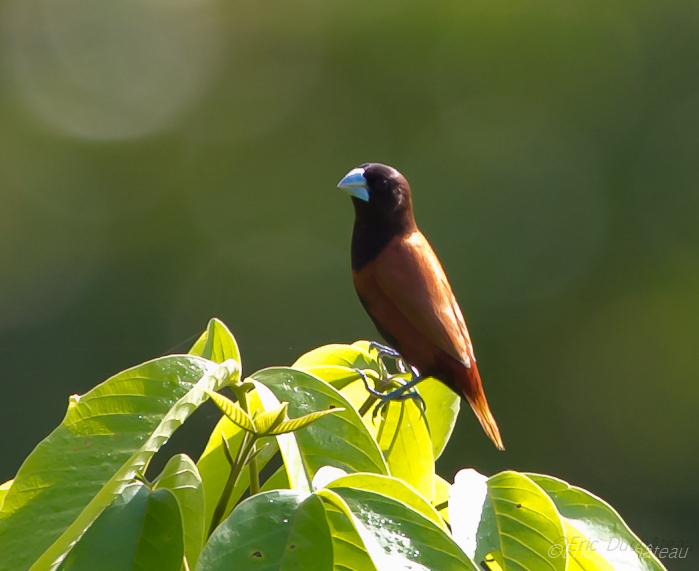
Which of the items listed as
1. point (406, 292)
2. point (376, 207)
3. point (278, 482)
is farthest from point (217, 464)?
point (376, 207)

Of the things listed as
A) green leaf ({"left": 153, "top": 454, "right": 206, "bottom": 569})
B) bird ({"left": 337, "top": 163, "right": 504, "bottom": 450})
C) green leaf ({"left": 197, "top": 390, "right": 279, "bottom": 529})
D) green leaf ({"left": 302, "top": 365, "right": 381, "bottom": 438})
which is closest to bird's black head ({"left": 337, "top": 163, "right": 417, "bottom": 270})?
bird ({"left": 337, "top": 163, "right": 504, "bottom": 450})

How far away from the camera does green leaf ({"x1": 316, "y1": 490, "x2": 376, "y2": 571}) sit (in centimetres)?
44

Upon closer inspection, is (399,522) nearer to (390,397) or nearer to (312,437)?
(312,437)

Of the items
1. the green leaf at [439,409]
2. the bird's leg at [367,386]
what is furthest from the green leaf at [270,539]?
the green leaf at [439,409]

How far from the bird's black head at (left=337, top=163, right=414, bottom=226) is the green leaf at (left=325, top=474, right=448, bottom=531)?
0.80 metres

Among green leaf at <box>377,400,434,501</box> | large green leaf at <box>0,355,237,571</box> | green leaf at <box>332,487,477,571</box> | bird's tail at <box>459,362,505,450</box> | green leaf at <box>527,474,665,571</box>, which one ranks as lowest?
bird's tail at <box>459,362,505,450</box>

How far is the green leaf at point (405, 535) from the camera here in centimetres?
42

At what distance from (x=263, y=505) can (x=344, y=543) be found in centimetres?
6

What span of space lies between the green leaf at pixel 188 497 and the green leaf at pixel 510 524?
161mm

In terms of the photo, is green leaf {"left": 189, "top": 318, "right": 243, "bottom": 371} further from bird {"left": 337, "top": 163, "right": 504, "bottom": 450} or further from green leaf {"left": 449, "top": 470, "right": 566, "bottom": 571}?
bird {"left": 337, "top": 163, "right": 504, "bottom": 450}

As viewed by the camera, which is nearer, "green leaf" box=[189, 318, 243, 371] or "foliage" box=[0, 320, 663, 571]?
"foliage" box=[0, 320, 663, 571]

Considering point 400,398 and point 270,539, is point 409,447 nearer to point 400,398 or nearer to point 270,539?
point 400,398

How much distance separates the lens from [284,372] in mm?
493

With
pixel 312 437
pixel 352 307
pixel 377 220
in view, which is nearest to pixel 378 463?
Answer: pixel 312 437
